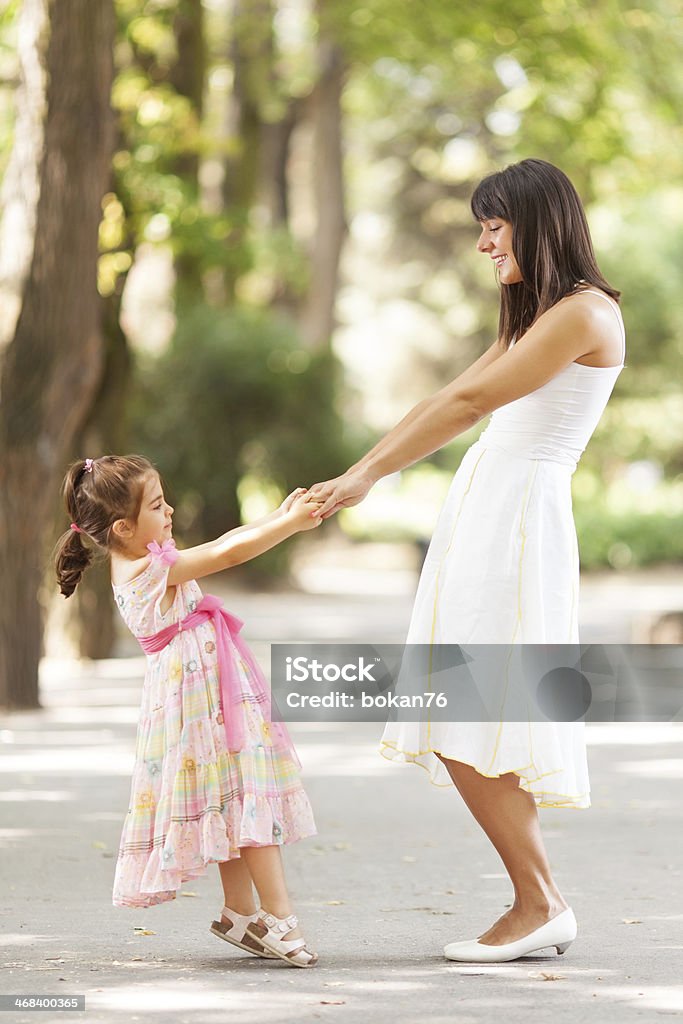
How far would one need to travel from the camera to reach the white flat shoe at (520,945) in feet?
15.3

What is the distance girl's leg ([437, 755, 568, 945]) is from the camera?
4664 millimetres

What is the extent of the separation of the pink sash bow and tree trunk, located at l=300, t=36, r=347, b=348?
2376 cm

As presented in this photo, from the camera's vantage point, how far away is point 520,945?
4652mm

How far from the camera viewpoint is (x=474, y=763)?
4.59 metres

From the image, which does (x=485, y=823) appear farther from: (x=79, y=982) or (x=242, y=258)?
(x=242, y=258)

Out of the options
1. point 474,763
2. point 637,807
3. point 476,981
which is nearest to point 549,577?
point 474,763

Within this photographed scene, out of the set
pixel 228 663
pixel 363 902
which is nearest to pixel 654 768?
pixel 363 902

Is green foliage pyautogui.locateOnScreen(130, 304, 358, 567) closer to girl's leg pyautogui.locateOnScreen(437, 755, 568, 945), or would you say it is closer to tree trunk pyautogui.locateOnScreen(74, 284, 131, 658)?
tree trunk pyautogui.locateOnScreen(74, 284, 131, 658)

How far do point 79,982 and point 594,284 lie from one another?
2.26 meters

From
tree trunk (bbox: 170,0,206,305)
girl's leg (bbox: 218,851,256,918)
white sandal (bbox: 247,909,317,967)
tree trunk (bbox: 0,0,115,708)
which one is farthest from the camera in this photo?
tree trunk (bbox: 170,0,206,305)

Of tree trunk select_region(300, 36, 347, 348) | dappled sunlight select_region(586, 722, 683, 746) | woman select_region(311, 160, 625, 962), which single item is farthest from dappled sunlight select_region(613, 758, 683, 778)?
tree trunk select_region(300, 36, 347, 348)

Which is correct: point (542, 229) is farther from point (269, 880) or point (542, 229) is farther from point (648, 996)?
point (648, 996)

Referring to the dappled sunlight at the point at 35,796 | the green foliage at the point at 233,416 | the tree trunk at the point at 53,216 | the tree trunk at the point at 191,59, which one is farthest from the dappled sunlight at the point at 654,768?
the green foliage at the point at 233,416

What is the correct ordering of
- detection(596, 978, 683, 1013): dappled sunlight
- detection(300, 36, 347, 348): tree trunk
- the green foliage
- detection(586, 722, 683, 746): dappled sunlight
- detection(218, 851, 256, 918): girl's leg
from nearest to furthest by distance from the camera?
detection(596, 978, 683, 1013): dappled sunlight
detection(218, 851, 256, 918): girl's leg
detection(586, 722, 683, 746): dappled sunlight
the green foliage
detection(300, 36, 347, 348): tree trunk
